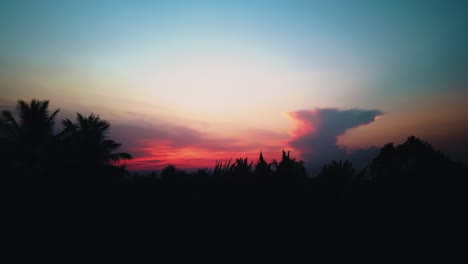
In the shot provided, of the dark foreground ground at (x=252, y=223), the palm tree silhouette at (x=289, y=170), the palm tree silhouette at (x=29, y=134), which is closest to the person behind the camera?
the dark foreground ground at (x=252, y=223)

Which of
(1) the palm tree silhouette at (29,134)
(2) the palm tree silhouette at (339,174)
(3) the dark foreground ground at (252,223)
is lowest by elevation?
(3) the dark foreground ground at (252,223)

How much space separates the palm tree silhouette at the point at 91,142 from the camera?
1605cm

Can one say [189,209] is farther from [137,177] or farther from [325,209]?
[325,209]

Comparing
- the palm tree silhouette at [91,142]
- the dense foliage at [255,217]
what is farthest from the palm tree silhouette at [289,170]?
the palm tree silhouette at [91,142]

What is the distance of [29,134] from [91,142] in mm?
3811

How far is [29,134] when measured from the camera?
1530 cm

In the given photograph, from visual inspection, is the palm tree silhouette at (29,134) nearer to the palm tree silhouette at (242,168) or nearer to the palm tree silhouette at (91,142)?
the palm tree silhouette at (91,142)

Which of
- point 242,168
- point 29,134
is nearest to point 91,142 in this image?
point 29,134

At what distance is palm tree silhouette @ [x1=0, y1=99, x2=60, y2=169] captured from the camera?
14.8 m

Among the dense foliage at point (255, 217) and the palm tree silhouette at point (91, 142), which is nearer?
the dense foliage at point (255, 217)

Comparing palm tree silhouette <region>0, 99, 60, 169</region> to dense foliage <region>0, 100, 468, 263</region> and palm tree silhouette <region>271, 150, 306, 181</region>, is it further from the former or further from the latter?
palm tree silhouette <region>271, 150, 306, 181</region>

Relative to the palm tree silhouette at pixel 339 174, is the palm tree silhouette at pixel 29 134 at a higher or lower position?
higher

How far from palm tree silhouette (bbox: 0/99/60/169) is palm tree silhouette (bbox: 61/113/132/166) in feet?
4.28

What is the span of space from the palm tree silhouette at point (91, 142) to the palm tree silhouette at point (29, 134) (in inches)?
51.4
